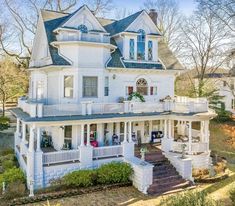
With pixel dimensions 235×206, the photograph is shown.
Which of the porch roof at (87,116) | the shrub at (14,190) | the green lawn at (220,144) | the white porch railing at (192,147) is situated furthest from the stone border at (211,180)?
the shrub at (14,190)

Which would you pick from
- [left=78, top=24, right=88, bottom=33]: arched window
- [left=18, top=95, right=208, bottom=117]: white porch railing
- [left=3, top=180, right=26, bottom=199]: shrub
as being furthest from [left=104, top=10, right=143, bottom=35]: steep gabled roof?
[left=3, top=180, right=26, bottom=199]: shrub

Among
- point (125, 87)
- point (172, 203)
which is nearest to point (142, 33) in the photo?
point (125, 87)

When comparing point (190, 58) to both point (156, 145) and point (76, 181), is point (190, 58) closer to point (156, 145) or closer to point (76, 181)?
point (156, 145)

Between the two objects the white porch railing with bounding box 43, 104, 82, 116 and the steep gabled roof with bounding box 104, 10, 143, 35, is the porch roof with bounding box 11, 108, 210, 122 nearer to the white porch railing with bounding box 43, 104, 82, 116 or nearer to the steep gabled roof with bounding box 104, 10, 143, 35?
the white porch railing with bounding box 43, 104, 82, 116

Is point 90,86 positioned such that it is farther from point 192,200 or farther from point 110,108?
point 192,200

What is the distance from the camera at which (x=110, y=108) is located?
19.1 metres

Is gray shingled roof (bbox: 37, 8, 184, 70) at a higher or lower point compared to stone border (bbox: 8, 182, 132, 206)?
→ higher

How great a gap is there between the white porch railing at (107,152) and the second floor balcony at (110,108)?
2.32 m

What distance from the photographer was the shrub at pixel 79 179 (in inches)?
643

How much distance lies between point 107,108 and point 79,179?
5.03 metres

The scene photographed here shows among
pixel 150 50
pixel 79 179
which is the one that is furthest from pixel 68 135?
pixel 150 50

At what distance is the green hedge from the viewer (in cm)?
1644

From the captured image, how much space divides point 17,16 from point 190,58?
23.2m

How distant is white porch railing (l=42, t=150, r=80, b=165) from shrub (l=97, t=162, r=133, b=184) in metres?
1.71
